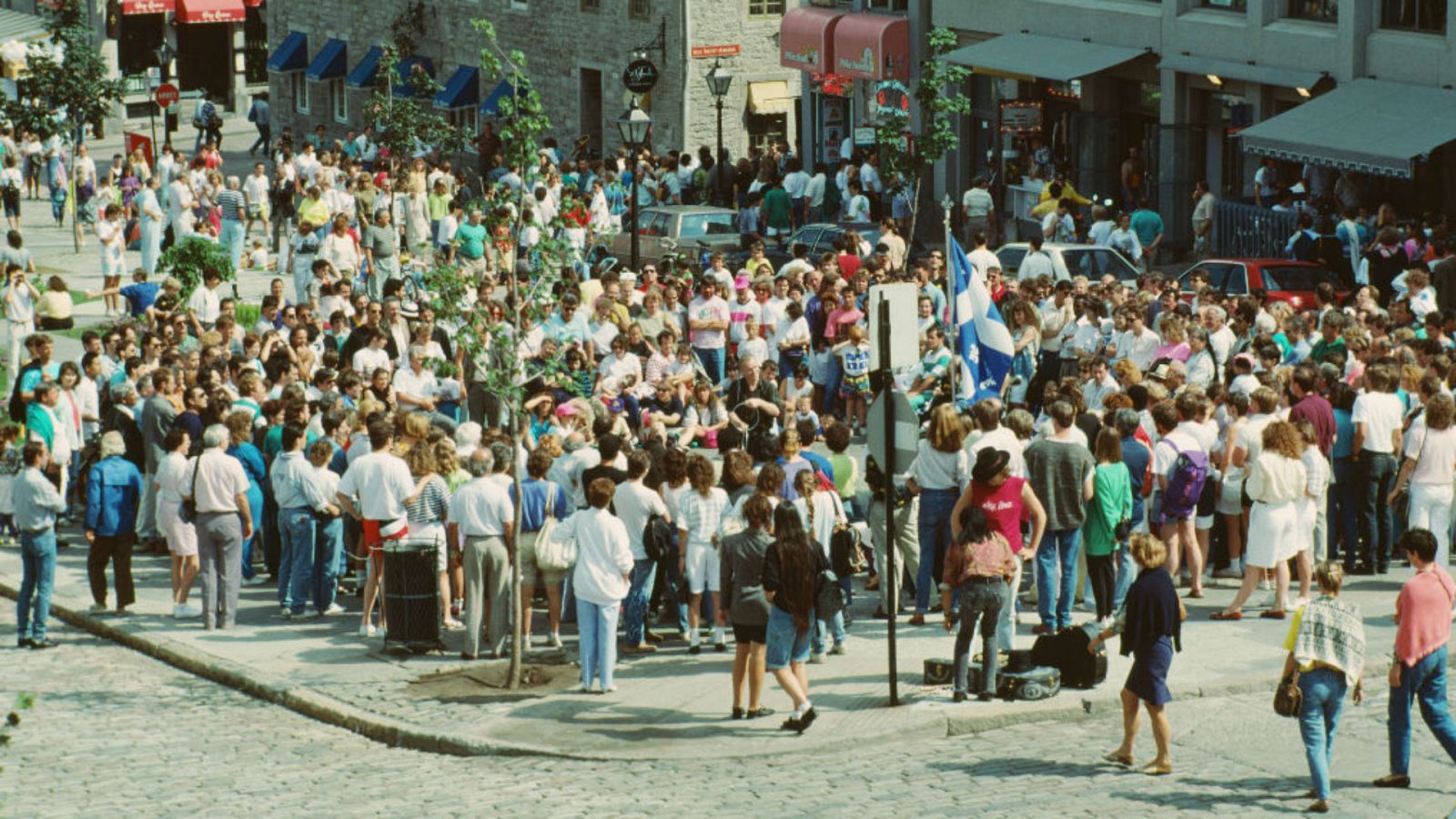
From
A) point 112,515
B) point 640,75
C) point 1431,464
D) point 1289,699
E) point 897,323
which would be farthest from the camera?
point 640,75

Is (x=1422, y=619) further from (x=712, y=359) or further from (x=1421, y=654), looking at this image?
(x=712, y=359)

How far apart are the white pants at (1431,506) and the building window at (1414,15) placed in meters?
18.2

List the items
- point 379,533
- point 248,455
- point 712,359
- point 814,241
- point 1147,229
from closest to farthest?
point 379,533, point 248,455, point 712,359, point 814,241, point 1147,229

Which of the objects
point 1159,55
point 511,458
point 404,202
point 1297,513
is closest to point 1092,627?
point 1297,513

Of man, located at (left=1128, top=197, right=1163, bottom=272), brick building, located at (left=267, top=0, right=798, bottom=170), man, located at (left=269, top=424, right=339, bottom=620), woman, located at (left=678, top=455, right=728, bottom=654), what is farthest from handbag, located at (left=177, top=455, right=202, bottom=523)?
brick building, located at (left=267, top=0, right=798, bottom=170)

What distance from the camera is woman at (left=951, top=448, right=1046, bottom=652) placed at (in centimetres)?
1566

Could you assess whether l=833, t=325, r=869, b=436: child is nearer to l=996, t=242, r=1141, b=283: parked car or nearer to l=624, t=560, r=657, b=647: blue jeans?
l=996, t=242, r=1141, b=283: parked car

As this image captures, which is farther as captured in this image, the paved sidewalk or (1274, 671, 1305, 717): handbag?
the paved sidewalk

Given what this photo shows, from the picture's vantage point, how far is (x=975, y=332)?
20969mm

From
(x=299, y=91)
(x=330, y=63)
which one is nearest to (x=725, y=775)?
(x=330, y=63)

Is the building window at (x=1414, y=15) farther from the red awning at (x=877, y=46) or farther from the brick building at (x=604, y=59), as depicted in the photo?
the brick building at (x=604, y=59)

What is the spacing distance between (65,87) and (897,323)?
112ft

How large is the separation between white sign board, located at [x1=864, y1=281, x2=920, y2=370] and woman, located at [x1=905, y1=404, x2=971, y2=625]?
3.98 ft

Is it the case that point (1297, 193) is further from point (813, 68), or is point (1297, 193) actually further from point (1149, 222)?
point (813, 68)
